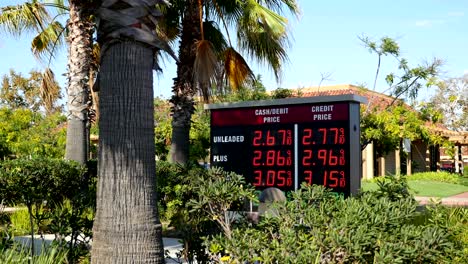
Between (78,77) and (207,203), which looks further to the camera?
(78,77)

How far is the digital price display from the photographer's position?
10993 millimetres

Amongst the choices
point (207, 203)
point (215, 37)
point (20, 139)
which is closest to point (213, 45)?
point (215, 37)

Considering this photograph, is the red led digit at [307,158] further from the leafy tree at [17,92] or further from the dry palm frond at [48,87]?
the leafy tree at [17,92]

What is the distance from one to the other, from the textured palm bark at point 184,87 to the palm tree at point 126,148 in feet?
30.1

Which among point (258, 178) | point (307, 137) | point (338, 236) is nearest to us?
point (338, 236)

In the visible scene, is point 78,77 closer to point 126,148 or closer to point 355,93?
point 126,148

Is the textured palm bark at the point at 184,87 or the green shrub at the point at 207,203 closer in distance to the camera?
the green shrub at the point at 207,203

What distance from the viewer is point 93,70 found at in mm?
17812

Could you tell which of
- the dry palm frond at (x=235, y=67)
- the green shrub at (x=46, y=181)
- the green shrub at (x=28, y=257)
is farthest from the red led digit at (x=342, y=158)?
the green shrub at (x=28, y=257)

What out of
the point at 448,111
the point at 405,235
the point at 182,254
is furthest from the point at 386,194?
the point at 448,111

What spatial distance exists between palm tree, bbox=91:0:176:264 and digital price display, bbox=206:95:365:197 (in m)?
5.89

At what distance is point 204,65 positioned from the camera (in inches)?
548

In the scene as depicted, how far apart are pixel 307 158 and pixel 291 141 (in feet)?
1.63

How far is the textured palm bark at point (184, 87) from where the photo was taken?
15.1m
